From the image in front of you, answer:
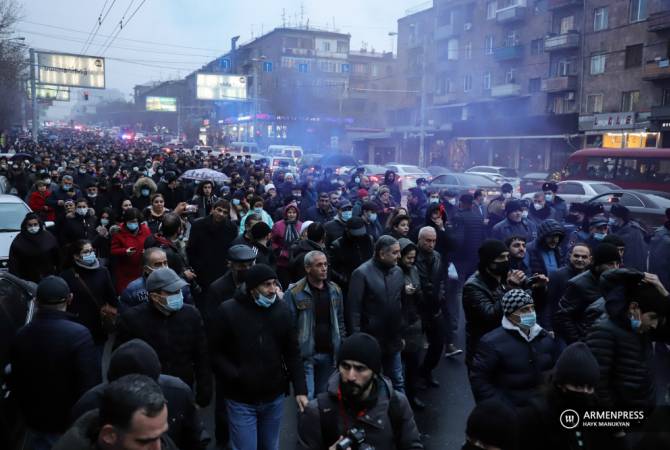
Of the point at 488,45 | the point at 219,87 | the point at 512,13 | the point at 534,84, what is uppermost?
the point at 512,13

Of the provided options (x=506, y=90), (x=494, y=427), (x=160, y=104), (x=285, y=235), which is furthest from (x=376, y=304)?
(x=160, y=104)

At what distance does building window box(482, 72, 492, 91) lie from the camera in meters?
A: 49.5

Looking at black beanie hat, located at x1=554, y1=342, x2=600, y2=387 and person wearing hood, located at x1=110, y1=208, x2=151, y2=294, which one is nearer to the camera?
black beanie hat, located at x1=554, y1=342, x2=600, y2=387

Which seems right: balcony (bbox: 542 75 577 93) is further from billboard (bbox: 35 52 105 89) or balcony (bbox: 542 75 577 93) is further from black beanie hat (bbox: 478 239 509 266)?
black beanie hat (bbox: 478 239 509 266)

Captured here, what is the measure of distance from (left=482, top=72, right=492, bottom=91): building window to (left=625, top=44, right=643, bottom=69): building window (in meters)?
14.6

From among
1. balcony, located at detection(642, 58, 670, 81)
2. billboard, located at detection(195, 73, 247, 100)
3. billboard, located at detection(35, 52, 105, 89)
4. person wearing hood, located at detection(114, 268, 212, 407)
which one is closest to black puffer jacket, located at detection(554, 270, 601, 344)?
person wearing hood, located at detection(114, 268, 212, 407)

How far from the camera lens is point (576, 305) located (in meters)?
4.80

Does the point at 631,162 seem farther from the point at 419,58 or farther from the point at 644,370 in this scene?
the point at 419,58

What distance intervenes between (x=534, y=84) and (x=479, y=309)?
43.8 m

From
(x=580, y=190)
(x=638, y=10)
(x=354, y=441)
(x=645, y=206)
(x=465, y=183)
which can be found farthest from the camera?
(x=638, y=10)

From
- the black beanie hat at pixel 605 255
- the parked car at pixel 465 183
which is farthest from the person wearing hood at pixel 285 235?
the parked car at pixel 465 183

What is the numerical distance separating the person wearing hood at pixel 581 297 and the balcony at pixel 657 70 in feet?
106

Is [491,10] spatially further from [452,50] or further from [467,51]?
[452,50]

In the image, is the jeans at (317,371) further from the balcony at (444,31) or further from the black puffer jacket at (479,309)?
the balcony at (444,31)
